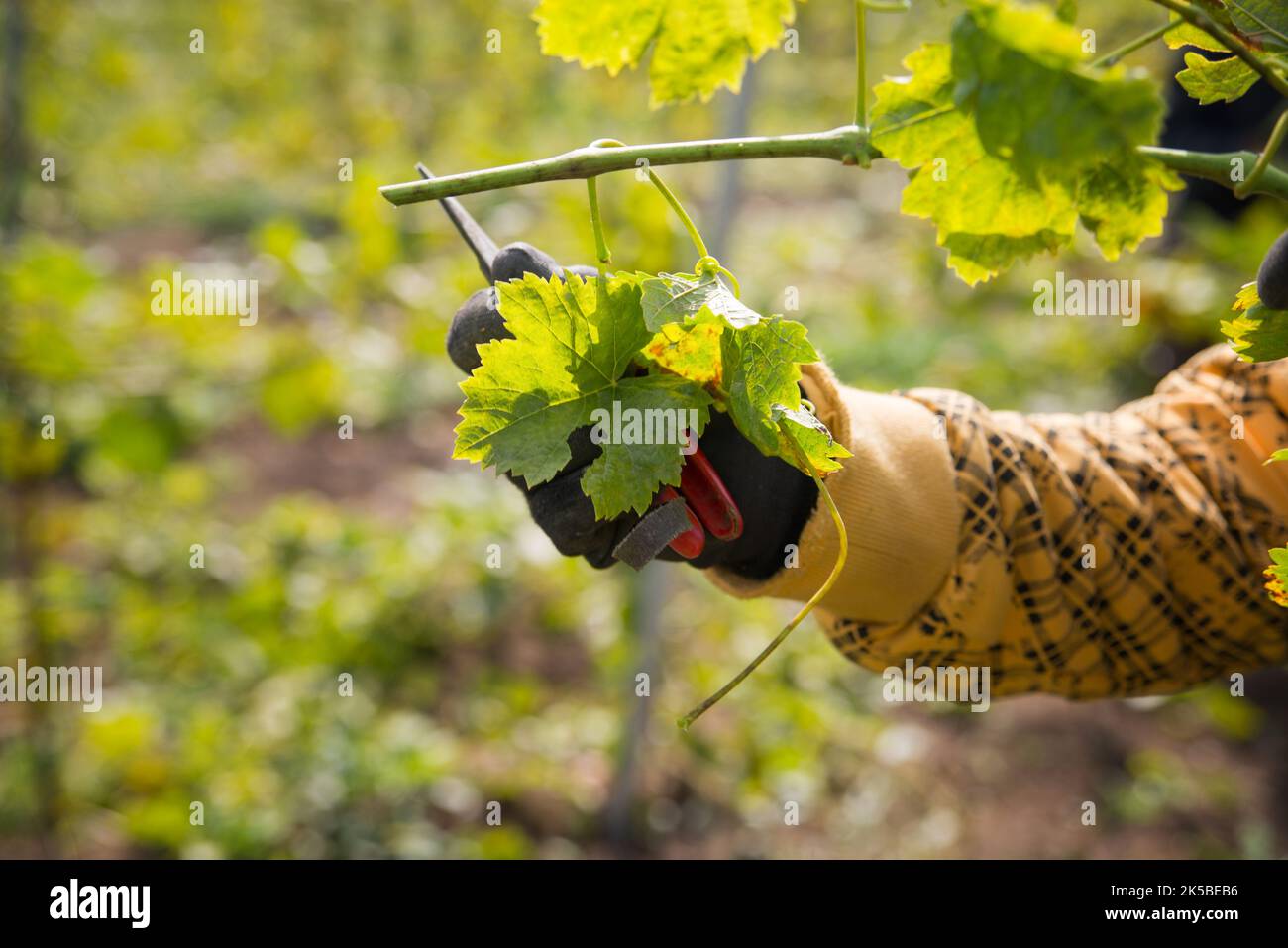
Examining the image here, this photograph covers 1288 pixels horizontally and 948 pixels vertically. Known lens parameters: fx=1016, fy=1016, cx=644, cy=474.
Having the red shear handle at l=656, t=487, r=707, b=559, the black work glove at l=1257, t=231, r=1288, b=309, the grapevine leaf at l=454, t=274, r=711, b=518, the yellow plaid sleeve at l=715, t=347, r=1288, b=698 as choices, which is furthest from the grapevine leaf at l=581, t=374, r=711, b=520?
the black work glove at l=1257, t=231, r=1288, b=309

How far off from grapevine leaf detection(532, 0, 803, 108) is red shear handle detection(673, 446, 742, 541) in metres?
0.33

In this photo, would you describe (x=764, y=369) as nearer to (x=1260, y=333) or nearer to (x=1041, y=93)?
(x=1041, y=93)

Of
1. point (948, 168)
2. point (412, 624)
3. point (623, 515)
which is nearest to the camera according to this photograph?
point (948, 168)

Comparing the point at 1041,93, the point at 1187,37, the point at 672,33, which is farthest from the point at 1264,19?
the point at 672,33

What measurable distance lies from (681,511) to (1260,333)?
0.50 meters

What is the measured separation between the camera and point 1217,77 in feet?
2.65

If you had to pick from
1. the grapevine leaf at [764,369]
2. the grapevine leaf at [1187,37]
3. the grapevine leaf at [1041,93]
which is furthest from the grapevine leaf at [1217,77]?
the grapevine leaf at [764,369]

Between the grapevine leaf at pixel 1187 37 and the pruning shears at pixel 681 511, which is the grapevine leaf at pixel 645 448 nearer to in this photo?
the pruning shears at pixel 681 511

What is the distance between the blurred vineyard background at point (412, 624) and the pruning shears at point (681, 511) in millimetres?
1357

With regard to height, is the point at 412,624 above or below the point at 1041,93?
below

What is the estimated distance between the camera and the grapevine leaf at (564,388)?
2.59ft

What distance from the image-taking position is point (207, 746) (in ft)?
9.31
